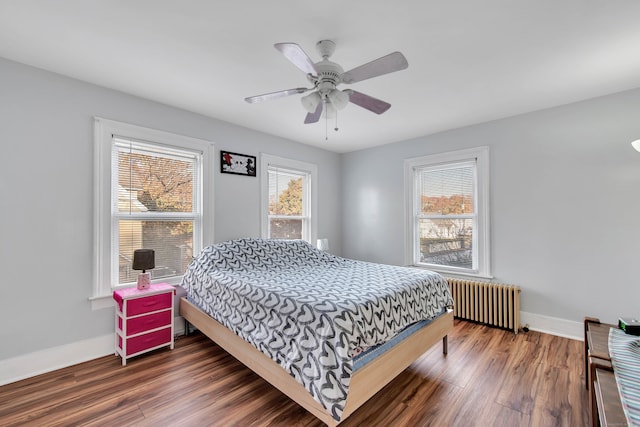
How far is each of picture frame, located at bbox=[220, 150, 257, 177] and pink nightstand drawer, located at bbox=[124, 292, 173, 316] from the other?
1544mm

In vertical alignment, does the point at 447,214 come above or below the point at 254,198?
below

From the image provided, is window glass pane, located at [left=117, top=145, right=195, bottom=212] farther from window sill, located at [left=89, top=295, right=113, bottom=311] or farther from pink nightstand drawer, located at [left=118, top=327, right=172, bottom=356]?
pink nightstand drawer, located at [left=118, top=327, right=172, bottom=356]

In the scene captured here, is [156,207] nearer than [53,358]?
No

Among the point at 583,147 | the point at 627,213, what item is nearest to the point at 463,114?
the point at 583,147

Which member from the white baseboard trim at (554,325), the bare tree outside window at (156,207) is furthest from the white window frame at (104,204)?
the white baseboard trim at (554,325)

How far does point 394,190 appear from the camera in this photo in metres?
4.32

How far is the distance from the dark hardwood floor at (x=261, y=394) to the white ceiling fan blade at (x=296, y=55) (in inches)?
86.6

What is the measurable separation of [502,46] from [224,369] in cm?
328

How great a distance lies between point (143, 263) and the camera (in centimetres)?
253

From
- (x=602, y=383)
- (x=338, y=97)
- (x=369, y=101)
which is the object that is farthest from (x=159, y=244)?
(x=602, y=383)

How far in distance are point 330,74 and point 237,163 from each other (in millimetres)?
2077

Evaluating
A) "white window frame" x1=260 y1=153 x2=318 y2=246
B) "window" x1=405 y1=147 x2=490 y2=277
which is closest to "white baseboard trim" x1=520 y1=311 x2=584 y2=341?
"window" x1=405 y1=147 x2=490 y2=277

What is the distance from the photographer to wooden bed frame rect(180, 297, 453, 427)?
1.60 m

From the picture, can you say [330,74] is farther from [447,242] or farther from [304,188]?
[447,242]
